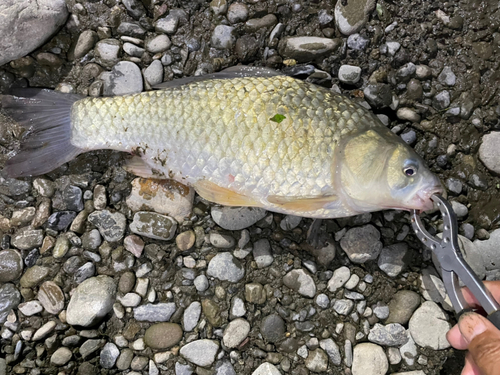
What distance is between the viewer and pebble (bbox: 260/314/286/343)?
2.67 metres

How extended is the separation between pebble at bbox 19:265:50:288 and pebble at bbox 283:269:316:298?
1.83 m

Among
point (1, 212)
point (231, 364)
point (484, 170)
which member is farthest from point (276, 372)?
point (1, 212)

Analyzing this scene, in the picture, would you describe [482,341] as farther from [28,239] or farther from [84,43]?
[84,43]

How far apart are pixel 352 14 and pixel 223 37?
1001 millimetres


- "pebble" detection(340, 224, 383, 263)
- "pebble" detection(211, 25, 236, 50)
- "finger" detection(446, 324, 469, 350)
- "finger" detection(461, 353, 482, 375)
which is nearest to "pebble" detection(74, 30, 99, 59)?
"pebble" detection(211, 25, 236, 50)

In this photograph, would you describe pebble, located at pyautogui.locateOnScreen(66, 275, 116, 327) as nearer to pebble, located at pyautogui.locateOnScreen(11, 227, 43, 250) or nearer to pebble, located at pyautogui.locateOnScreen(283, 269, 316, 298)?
pebble, located at pyautogui.locateOnScreen(11, 227, 43, 250)

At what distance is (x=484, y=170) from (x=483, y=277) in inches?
31.8

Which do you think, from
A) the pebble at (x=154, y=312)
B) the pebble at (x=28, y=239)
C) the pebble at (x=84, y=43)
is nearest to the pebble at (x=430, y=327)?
the pebble at (x=154, y=312)

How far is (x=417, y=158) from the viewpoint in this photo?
2260mm

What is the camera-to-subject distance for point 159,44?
2.84 meters

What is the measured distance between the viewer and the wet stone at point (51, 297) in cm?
270

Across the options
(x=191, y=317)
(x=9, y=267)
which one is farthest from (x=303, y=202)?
(x=9, y=267)

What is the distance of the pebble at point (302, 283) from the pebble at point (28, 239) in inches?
75.1

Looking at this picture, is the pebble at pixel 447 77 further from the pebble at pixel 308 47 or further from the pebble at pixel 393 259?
the pebble at pixel 393 259
